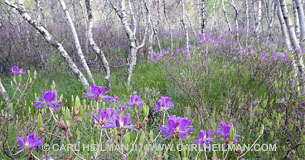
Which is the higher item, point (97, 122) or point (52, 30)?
point (52, 30)

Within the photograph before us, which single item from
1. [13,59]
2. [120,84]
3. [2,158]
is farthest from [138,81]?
[13,59]

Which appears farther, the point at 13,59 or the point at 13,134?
the point at 13,59

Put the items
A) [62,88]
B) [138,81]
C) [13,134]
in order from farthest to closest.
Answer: [138,81], [62,88], [13,134]

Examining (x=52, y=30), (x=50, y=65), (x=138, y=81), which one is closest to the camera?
(x=138, y=81)

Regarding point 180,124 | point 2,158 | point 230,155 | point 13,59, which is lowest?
point 230,155

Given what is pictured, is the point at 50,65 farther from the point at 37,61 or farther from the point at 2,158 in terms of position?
the point at 2,158

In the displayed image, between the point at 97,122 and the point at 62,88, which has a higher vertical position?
the point at 97,122

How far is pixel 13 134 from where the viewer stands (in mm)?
2533

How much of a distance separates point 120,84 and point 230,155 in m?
2.78

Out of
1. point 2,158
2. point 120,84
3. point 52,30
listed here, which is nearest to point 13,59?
point 120,84

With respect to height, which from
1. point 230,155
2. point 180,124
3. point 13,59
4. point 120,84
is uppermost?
point 13,59

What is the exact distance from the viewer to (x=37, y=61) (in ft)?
17.4

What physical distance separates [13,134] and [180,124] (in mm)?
2569

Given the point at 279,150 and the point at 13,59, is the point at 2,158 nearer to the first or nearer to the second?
the point at 279,150
